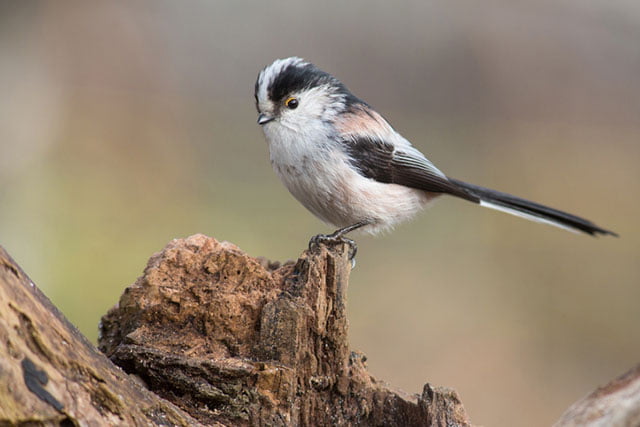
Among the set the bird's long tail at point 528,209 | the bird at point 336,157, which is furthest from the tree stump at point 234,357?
the bird's long tail at point 528,209

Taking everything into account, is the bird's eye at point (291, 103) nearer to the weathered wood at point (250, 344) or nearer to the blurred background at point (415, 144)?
the weathered wood at point (250, 344)

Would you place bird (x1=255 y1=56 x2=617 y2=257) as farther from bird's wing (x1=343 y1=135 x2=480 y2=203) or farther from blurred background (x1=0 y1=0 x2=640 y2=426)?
blurred background (x1=0 y1=0 x2=640 y2=426)

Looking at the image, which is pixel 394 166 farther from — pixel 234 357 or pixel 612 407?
pixel 612 407

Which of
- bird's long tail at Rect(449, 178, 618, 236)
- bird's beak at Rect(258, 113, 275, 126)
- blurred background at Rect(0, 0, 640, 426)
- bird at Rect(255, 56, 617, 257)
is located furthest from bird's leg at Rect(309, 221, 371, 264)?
blurred background at Rect(0, 0, 640, 426)

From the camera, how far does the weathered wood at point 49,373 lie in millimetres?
1853

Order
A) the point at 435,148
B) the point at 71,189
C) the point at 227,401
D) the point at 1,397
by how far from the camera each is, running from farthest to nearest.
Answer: the point at 435,148, the point at 71,189, the point at 227,401, the point at 1,397

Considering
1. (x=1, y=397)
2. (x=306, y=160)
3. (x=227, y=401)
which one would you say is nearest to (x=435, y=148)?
(x=306, y=160)

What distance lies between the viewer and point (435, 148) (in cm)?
688

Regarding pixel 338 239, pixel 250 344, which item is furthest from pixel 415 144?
pixel 250 344

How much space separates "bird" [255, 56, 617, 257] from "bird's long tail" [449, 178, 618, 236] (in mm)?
13

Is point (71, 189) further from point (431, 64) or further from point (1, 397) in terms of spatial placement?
point (1, 397)

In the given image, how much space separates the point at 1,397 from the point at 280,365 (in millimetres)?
950

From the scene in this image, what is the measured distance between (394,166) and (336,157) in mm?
472

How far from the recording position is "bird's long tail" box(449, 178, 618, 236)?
4.29 m
